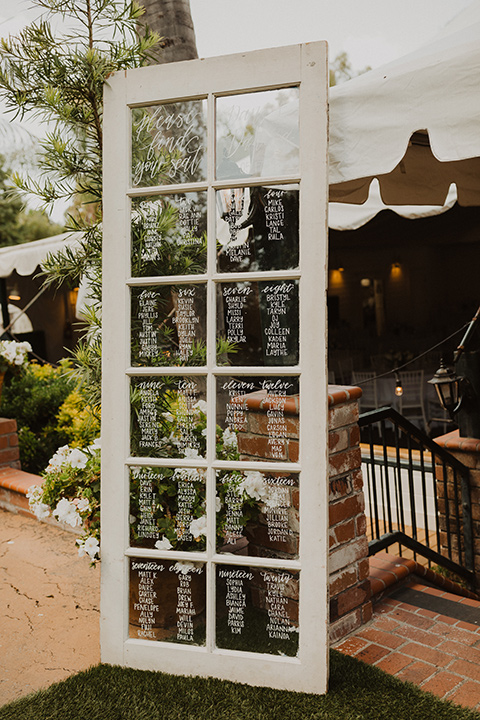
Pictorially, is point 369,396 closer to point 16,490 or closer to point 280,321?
point 16,490

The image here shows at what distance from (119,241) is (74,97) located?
67cm

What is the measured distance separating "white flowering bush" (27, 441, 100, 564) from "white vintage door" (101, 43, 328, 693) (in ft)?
0.75

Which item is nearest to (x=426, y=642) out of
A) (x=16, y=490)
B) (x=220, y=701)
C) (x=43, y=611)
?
(x=220, y=701)

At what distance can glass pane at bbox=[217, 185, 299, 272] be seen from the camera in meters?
1.99

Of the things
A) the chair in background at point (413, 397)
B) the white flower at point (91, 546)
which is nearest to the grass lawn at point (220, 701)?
the white flower at point (91, 546)

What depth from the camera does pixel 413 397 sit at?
7180 millimetres

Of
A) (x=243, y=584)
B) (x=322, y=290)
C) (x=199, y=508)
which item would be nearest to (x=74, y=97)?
(x=322, y=290)

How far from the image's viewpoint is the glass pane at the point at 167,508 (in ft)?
7.05

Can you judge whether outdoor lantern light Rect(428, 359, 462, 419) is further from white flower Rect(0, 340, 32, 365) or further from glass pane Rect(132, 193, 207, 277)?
white flower Rect(0, 340, 32, 365)

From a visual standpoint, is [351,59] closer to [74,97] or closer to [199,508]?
[74,97]

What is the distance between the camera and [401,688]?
1941 millimetres

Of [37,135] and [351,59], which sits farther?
[351,59]

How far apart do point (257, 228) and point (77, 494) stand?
1415mm

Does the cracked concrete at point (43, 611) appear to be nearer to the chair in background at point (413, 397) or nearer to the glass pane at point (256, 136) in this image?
the glass pane at point (256, 136)
